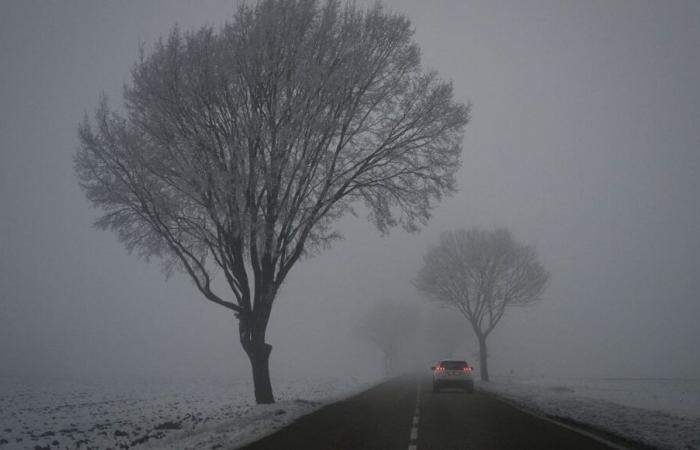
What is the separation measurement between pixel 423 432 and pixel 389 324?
7272 cm

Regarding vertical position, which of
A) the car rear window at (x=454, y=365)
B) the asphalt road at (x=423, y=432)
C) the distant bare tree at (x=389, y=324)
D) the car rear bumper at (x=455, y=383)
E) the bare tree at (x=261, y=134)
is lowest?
the car rear bumper at (x=455, y=383)

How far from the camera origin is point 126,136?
49.9 ft

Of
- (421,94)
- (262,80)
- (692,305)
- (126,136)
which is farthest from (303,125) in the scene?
(692,305)

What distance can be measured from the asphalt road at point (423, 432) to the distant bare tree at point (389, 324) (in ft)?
222

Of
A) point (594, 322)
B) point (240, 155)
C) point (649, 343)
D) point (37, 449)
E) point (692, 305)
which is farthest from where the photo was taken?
point (594, 322)

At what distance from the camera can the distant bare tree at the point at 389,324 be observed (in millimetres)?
82250

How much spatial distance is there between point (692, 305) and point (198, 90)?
132134mm

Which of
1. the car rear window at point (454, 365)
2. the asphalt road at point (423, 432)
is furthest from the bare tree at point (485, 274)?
the asphalt road at point (423, 432)

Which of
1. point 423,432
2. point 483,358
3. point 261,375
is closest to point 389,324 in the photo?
point 483,358

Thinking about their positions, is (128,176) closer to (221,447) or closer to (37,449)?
(37,449)

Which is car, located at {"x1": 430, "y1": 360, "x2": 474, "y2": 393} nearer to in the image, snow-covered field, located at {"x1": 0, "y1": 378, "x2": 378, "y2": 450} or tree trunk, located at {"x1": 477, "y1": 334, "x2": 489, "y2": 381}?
snow-covered field, located at {"x1": 0, "y1": 378, "x2": 378, "y2": 450}

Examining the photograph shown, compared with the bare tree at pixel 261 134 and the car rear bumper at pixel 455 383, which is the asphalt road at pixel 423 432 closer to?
the bare tree at pixel 261 134

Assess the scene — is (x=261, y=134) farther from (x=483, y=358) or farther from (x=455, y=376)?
(x=483, y=358)

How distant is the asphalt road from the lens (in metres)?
8.90
